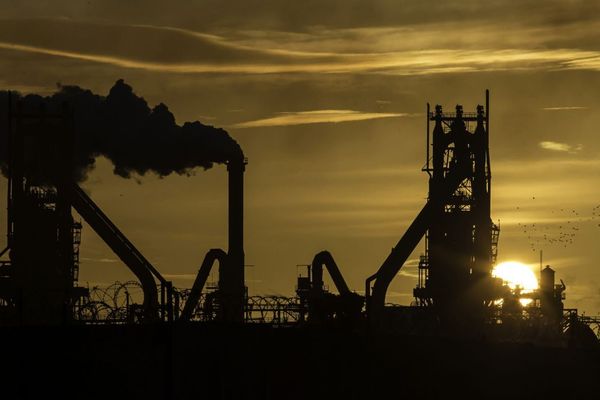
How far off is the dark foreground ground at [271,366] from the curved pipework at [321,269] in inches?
677

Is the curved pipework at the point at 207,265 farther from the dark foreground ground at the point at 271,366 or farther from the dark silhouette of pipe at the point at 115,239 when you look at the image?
the dark foreground ground at the point at 271,366

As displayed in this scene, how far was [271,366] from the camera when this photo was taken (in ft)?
270

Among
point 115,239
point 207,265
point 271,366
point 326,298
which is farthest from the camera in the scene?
point 207,265

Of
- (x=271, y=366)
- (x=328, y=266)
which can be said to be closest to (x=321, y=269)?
(x=328, y=266)

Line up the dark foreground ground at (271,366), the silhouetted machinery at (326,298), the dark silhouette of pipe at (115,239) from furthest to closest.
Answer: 1. the dark silhouette of pipe at (115,239)
2. the silhouetted machinery at (326,298)
3. the dark foreground ground at (271,366)

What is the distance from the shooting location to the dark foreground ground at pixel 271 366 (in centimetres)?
7331

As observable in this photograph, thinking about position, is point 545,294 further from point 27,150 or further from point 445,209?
point 27,150

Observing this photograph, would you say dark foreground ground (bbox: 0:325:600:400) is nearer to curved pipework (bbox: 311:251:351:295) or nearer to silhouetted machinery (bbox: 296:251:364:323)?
silhouetted machinery (bbox: 296:251:364:323)

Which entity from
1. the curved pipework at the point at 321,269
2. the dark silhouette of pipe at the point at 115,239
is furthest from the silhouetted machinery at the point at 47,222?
the curved pipework at the point at 321,269

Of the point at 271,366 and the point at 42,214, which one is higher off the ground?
the point at 42,214

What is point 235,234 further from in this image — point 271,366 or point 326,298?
point 271,366

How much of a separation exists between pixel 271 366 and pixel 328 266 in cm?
2924

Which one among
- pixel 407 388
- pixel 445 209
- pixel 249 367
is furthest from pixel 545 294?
pixel 249 367

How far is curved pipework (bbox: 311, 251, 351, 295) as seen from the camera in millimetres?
110688
